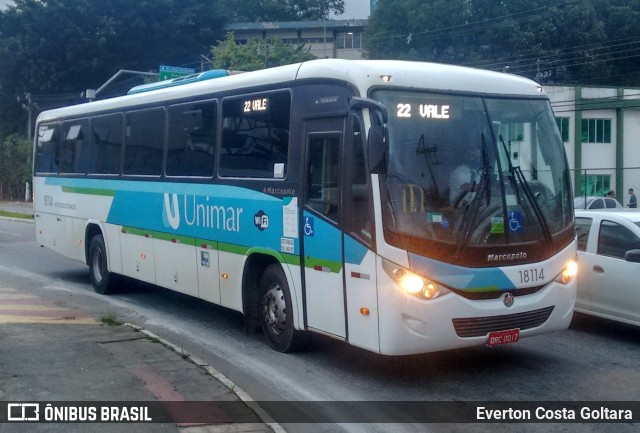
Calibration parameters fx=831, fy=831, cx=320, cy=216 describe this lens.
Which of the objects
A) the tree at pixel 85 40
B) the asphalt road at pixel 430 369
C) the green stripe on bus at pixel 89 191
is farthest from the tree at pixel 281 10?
the asphalt road at pixel 430 369

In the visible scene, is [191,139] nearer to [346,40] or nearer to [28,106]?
[28,106]

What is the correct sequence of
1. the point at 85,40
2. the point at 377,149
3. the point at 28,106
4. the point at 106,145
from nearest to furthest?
the point at 377,149 < the point at 106,145 < the point at 85,40 < the point at 28,106

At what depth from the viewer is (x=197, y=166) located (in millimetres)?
11836

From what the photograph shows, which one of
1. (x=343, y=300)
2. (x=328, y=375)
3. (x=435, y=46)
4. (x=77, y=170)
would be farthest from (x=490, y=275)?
(x=435, y=46)

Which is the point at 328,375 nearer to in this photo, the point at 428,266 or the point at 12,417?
the point at 428,266

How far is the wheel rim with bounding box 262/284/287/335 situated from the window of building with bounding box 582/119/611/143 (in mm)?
40333

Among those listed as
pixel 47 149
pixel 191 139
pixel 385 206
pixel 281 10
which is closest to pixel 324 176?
pixel 385 206

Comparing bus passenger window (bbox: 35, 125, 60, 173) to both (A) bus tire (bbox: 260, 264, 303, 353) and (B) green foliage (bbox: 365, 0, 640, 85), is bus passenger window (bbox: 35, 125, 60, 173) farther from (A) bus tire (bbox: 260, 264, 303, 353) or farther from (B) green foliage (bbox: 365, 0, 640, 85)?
(B) green foliage (bbox: 365, 0, 640, 85)

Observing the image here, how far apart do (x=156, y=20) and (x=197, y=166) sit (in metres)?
50.0

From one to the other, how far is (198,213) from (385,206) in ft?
13.9

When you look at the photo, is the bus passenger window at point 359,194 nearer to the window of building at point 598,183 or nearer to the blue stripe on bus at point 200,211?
the blue stripe on bus at point 200,211

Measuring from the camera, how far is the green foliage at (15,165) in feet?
211

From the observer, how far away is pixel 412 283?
8.09 metres

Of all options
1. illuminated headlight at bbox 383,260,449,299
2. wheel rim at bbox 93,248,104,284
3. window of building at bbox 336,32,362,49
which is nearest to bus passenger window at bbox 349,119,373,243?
illuminated headlight at bbox 383,260,449,299
